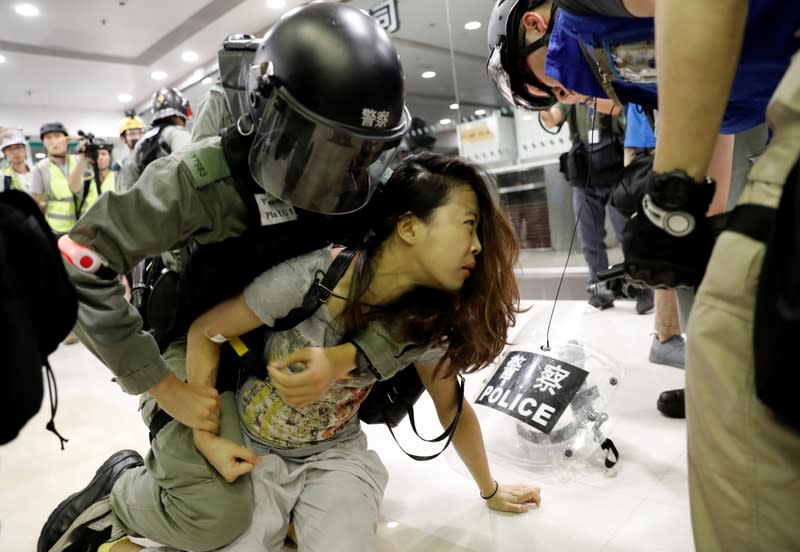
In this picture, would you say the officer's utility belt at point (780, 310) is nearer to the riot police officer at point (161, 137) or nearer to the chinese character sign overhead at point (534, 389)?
the chinese character sign overhead at point (534, 389)

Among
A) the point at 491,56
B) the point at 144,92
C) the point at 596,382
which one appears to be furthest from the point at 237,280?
the point at 144,92

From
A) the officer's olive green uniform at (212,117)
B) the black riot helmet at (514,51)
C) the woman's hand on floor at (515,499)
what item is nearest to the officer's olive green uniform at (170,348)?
the woman's hand on floor at (515,499)

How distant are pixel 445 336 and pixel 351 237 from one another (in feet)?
0.91

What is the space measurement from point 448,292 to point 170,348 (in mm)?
613

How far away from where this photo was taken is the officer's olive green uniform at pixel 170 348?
86 cm

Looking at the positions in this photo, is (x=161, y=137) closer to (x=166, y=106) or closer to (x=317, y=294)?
(x=166, y=106)

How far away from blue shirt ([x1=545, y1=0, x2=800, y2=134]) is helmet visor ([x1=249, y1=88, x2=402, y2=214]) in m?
0.39

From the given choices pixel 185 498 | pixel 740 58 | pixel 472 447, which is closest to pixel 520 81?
pixel 740 58

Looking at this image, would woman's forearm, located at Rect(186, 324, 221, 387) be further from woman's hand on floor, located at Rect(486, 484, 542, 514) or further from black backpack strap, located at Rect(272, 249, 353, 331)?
woman's hand on floor, located at Rect(486, 484, 542, 514)

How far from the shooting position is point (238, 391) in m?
1.16

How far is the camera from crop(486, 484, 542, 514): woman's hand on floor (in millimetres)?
1186

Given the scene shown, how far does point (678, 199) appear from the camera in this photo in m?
0.57

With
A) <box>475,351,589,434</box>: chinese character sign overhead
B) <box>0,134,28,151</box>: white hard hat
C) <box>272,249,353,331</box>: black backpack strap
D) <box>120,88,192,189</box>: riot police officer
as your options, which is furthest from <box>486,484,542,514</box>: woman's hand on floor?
<box>0,134,28,151</box>: white hard hat

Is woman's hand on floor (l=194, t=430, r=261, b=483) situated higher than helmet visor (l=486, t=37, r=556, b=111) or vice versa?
helmet visor (l=486, t=37, r=556, b=111)
